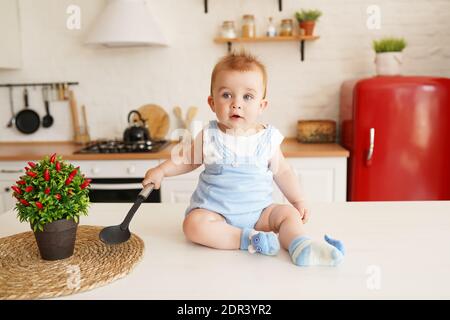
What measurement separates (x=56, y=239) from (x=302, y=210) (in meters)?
0.57

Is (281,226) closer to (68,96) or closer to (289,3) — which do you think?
(289,3)

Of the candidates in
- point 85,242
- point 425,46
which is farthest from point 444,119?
point 85,242

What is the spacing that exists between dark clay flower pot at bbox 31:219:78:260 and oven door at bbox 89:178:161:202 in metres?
1.72

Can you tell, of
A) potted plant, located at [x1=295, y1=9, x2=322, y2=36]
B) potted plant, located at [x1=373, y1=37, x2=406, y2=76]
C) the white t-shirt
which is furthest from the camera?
potted plant, located at [x1=295, y1=9, x2=322, y2=36]

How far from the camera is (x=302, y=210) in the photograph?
114 centimetres

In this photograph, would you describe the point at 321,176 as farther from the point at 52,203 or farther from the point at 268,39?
the point at 52,203

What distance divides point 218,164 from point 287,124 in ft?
7.01

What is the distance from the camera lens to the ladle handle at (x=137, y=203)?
37.4 inches

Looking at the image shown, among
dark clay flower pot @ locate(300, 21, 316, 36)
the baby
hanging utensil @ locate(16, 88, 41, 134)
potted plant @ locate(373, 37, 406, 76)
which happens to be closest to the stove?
hanging utensil @ locate(16, 88, 41, 134)

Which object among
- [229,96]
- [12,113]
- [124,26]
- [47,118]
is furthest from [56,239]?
[12,113]

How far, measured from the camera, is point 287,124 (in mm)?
3174

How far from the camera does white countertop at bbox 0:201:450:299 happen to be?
77 cm

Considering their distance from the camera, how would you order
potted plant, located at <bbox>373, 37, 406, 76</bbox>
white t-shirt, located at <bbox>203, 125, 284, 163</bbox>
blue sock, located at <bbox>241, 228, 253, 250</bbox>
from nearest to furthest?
blue sock, located at <bbox>241, 228, 253, 250</bbox> < white t-shirt, located at <bbox>203, 125, 284, 163</bbox> < potted plant, located at <bbox>373, 37, 406, 76</bbox>

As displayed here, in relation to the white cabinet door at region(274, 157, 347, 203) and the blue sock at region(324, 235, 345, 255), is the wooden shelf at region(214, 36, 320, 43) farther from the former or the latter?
the blue sock at region(324, 235, 345, 255)
